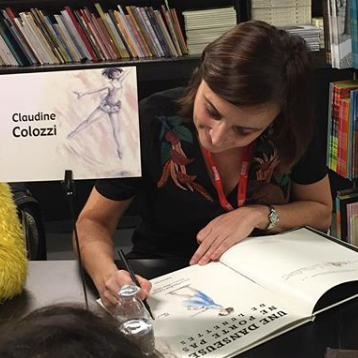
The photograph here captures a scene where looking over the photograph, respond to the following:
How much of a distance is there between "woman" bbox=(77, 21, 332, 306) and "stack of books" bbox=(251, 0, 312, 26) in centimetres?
153

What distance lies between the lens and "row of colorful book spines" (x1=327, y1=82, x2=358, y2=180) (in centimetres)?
208

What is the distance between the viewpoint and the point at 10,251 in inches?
43.6

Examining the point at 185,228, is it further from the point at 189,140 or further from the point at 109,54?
the point at 109,54

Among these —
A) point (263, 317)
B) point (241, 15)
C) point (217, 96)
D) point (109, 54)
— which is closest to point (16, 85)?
point (217, 96)

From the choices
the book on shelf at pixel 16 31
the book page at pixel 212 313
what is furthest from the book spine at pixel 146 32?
the book page at pixel 212 313

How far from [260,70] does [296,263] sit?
39 cm

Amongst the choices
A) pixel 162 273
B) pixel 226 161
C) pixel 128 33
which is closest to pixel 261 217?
pixel 226 161

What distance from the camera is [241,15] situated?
9.70ft

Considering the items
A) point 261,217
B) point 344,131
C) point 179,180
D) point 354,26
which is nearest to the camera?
point 261,217

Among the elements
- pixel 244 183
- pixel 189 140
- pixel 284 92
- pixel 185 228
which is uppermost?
pixel 284 92

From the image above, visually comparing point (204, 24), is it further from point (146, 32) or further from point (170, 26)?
point (146, 32)

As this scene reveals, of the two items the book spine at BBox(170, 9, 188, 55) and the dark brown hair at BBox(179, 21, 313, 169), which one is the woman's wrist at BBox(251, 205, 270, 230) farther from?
the book spine at BBox(170, 9, 188, 55)

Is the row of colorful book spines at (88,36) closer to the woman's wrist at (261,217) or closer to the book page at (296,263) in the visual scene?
the woman's wrist at (261,217)

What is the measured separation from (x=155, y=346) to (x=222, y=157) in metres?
0.63
